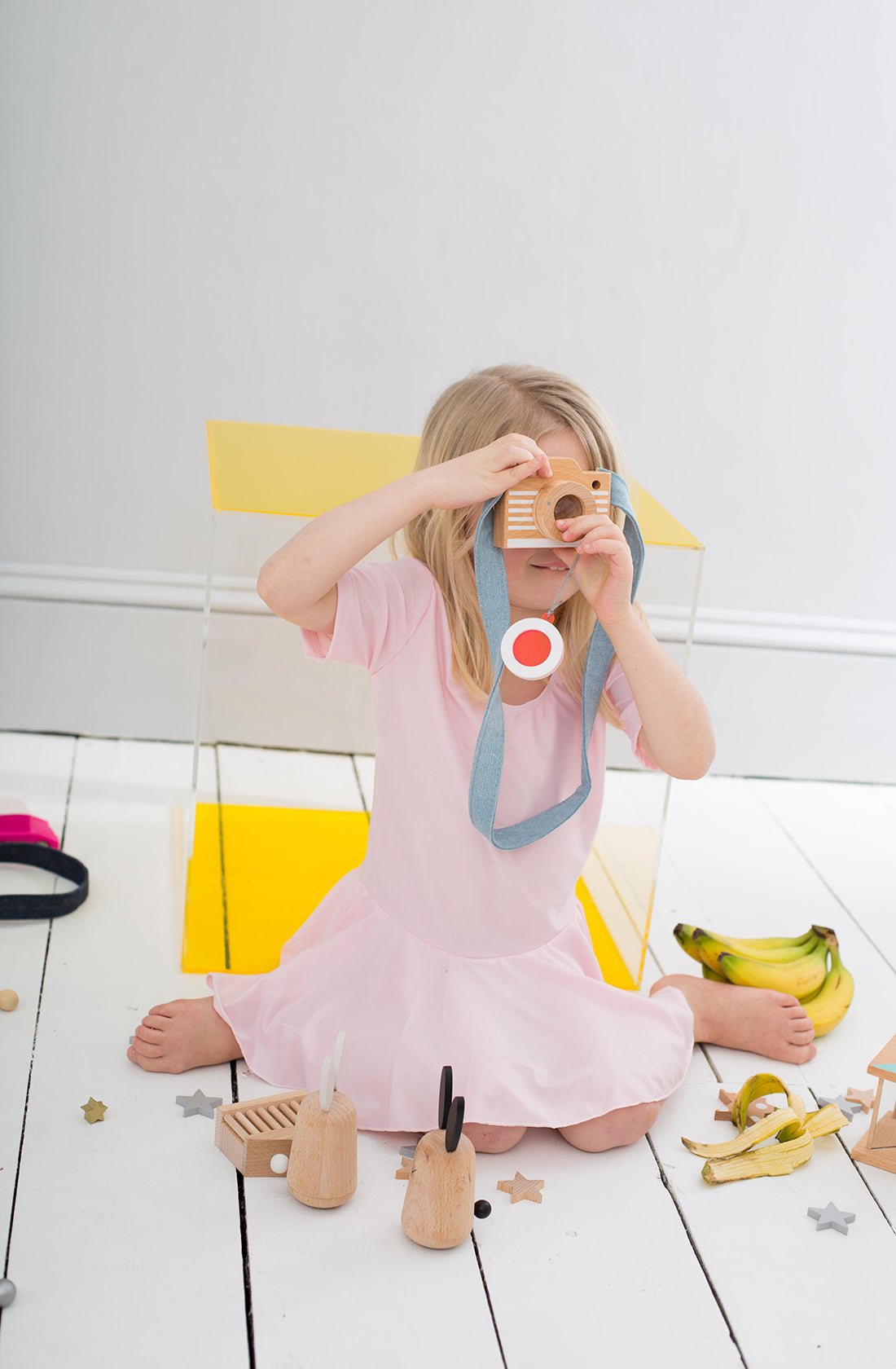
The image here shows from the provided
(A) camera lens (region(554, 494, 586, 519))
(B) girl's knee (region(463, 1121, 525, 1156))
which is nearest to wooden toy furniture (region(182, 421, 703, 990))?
(A) camera lens (region(554, 494, 586, 519))

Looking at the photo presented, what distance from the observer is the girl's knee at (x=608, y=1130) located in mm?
1204

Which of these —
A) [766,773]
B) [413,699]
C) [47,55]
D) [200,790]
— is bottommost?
[766,773]

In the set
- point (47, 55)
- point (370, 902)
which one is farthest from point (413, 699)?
point (47, 55)

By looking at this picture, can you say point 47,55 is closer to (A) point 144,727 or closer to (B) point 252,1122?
(A) point 144,727

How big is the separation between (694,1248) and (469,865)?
1.30ft

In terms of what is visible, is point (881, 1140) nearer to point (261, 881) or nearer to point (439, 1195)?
point (439, 1195)

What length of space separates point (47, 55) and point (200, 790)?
1.05 metres

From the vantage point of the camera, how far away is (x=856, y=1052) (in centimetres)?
143

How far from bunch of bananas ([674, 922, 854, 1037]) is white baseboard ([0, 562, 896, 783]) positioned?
237 mm

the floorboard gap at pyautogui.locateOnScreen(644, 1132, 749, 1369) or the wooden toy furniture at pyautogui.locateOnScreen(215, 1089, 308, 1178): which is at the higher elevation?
the wooden toy furniture at pyautogui.locateOnScreen(215, 1089, 308, 1178)

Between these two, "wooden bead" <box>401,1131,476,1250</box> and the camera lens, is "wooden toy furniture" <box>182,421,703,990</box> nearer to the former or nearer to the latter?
the camera lens

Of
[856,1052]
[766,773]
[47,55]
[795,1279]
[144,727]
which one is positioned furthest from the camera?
[766,773]

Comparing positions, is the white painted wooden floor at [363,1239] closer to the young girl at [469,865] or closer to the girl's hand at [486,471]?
the young girl at [469,865]

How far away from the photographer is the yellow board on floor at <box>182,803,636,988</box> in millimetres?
1478
